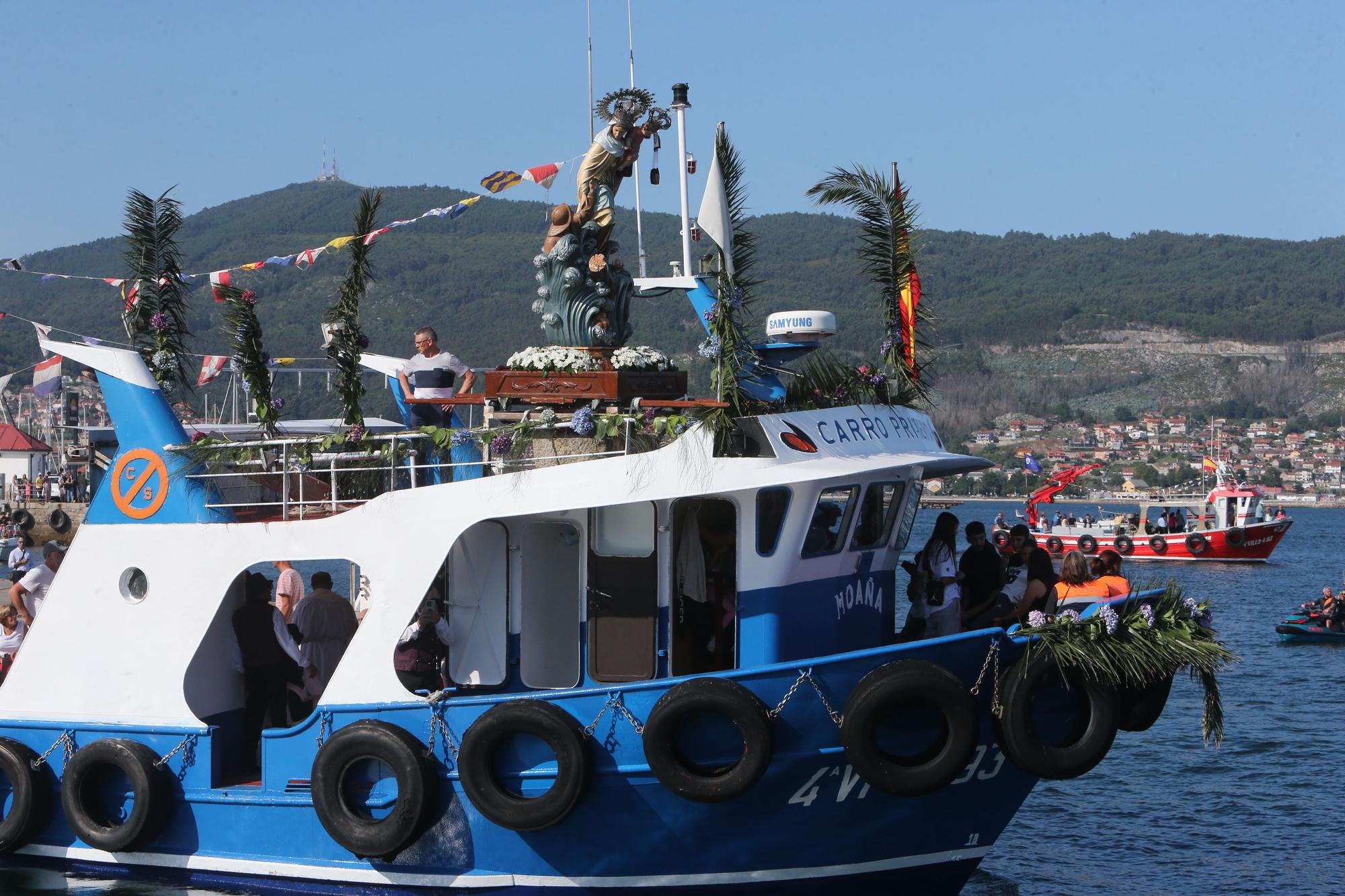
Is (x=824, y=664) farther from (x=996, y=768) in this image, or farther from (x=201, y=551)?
(x=201, y=551)

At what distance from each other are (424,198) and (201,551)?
183 m

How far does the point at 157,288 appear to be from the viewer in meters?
12.5

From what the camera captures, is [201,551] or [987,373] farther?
[987,373]

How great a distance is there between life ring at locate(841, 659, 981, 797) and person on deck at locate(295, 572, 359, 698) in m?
4.42

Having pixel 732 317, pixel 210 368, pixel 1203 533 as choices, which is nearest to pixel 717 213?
pixel 732 317

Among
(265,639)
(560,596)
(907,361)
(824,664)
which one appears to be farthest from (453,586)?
(907,361)

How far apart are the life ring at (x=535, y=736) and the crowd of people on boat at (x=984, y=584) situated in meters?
2.83

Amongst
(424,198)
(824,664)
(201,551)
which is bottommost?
(824,664)

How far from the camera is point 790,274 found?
13262cm

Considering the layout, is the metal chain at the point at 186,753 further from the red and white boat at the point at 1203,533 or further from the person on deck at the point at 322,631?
the red and white boat at the point at 1203,533

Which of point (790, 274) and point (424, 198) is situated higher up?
point (424, 198)

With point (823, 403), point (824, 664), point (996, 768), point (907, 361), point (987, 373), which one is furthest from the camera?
point (987, 373)

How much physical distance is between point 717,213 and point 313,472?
3.67 m

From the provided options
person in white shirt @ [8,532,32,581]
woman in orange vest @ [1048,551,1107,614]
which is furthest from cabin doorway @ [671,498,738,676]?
person in white shirt @ [8,532,32,581]
